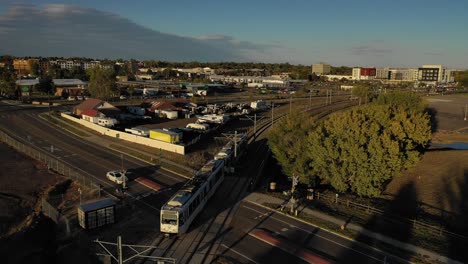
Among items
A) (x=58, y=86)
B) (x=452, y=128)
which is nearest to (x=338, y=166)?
(x=452, y=128)

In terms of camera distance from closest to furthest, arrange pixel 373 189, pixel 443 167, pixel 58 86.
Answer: pixel 373 189, pixel 443 167, pixel 58 86

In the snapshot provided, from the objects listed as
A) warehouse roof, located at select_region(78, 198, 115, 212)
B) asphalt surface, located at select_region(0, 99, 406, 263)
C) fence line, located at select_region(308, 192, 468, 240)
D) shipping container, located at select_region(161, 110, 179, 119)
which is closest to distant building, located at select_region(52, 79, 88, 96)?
shipping container, located at select_region(161, 110, 179, 119)

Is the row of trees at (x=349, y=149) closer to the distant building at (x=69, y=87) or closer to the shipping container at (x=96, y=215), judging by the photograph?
the shipping container at (x=96, y=215)

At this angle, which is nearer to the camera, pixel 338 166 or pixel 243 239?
pixel 243 239

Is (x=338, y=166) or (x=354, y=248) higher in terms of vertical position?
(x=338, y=166)

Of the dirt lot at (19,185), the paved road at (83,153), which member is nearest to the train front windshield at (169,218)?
the paved road at (83,153)

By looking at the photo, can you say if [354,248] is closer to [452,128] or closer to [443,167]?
[443,167]

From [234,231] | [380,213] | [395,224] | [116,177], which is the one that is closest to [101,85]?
[116,177]

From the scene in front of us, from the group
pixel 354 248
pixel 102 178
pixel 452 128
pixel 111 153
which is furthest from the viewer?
pixel 452 128
